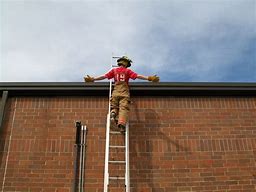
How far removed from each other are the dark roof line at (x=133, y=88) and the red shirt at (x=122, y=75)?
28 cm

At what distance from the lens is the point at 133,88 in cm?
728

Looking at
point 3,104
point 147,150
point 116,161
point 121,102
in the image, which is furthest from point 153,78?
point 3,104

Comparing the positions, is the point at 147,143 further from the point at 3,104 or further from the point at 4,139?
the point at 3,104

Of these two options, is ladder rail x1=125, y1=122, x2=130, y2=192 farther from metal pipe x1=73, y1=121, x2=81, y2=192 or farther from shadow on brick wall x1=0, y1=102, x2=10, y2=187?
shadow on brick wall x1=0, y1=102, x2=10, y2=187

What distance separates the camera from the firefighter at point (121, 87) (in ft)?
21.6

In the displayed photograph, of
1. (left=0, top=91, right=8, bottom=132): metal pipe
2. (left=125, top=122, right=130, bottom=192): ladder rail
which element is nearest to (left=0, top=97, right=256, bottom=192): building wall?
(left=0, top=91, right=8, bottom=132): metal pipe

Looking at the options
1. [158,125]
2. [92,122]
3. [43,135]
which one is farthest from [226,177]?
[43,135]

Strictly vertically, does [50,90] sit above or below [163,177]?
above

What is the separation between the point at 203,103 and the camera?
747 cm

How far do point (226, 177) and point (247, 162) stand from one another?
576mm

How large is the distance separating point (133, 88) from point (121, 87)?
0.46m

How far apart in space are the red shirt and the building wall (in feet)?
1.85

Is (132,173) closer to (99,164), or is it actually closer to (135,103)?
(99,164)

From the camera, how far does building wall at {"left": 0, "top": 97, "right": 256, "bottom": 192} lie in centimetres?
658
